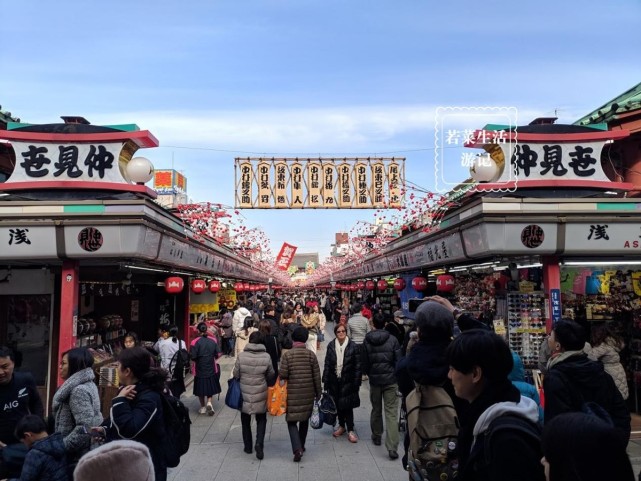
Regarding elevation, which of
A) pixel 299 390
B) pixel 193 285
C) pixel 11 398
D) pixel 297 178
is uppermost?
pixel 297 178

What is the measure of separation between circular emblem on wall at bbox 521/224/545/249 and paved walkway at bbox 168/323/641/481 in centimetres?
352

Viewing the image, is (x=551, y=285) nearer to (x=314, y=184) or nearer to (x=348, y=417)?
(x=348, y=417)

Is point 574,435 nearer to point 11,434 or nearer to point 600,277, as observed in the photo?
point 11,434

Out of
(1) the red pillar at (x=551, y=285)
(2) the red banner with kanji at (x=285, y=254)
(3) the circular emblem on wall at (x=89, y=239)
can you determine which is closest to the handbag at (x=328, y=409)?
(1) the red pillar at (x=551, y=285)

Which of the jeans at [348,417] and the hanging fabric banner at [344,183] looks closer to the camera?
the jeans at [348,417]

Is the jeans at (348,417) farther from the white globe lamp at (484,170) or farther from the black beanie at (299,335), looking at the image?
the white globe lamp at (484,170)

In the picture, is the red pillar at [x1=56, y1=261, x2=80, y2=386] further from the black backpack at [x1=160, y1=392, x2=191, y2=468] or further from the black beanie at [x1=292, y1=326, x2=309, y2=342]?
the black backpack at [x1=160, y1=392, x2=191, y2=468]

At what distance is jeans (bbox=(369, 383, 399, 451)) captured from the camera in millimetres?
7465

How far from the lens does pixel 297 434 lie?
753 centimetres

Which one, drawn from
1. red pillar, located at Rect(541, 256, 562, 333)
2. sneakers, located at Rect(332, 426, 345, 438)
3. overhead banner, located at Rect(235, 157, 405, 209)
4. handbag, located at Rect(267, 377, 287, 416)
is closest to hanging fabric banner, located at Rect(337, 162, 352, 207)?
overhead banner, located at Rect(235, 157, 405, 209)

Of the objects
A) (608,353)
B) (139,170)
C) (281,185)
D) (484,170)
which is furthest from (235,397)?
(281,185)

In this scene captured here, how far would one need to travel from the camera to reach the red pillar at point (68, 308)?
28.2 feet

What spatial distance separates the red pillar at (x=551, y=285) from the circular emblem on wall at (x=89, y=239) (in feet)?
26.5

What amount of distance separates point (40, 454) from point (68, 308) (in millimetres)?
5415
